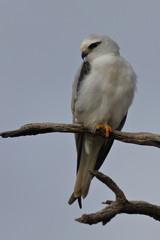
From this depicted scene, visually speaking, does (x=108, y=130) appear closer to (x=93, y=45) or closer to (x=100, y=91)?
(x=100, y=91)

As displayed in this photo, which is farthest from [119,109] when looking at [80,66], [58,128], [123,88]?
[58,128]

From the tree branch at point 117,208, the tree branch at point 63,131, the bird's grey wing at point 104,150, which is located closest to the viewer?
the tree branch at point 117,208

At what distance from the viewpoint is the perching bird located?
8.89m

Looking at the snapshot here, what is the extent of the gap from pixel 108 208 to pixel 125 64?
2.87 m

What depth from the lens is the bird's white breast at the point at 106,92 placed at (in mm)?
8867

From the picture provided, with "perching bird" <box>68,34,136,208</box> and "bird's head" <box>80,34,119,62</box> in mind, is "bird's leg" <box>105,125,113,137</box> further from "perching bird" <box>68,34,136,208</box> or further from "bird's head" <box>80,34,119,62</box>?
A: "bird's head" <box>80,34,119,62</box>

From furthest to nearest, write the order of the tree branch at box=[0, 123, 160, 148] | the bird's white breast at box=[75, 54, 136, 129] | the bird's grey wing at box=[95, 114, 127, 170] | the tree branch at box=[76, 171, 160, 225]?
the bird's grey wing at box=[95, 114, 127, 170] → the bird's white breast at box=[75, 54, 136, 129] → the tree branch at box=[0, 123, 160, 148] → the tree branch at box=[76, 171, 160, 225]

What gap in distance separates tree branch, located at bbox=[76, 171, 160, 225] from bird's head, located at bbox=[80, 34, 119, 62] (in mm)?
2920

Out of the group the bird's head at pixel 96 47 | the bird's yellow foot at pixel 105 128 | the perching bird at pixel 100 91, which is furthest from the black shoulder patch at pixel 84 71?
the bird's yellow foot at pixel 105 128

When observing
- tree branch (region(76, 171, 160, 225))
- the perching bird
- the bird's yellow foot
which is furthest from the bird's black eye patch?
tree branch (region(76, 171, 160, 225))

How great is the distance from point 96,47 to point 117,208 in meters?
3.33

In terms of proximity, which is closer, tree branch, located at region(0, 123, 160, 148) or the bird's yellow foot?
tree branch, located at region(0, 123, 160, 148)

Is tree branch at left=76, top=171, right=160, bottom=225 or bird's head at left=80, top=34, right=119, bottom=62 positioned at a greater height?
bird's head at left=80, top=34, right=119, bottom=62

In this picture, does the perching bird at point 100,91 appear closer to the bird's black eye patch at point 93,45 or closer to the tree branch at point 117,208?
the bird's black eye patch at point 93,45
